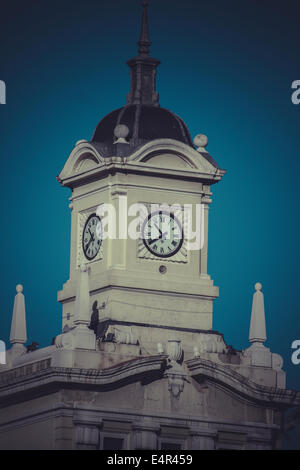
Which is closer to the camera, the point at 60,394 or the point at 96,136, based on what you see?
the point at 60,394

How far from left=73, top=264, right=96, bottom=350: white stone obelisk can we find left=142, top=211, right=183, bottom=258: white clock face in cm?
431

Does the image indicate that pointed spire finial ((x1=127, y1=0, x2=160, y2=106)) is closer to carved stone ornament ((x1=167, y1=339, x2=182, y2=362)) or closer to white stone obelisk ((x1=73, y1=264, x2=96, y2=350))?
white stone obelisk ((x1=73, y1=264, x2=96, y2=350))

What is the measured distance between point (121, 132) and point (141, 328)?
754 cm

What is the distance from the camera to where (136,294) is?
107375 mm

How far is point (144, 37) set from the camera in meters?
111

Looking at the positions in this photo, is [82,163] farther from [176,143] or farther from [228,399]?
[228,399]

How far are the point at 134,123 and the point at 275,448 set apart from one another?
13.7 metres

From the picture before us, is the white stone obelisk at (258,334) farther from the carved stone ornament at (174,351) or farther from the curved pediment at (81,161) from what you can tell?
the curved pediment at (81,161)

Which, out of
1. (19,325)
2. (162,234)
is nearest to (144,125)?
(162,234)

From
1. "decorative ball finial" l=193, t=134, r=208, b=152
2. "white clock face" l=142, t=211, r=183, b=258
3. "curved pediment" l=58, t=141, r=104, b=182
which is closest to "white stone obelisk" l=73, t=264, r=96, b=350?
"white clock face" l=142, t=211, r=183, b=258

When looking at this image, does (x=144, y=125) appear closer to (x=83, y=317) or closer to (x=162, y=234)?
(x=162, y=234)

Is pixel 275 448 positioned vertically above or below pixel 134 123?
below

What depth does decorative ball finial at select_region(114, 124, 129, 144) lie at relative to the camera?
353ft
